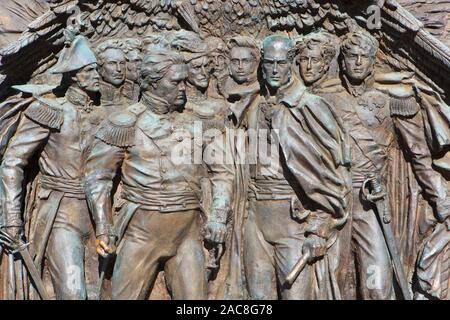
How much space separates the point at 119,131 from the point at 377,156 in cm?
201

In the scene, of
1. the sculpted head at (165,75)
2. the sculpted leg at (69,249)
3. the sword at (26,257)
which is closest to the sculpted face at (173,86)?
the sculpted head at (165,75)

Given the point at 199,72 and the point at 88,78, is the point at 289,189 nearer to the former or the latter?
the point at 199,72

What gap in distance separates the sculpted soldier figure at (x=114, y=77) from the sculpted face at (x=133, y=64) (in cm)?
3

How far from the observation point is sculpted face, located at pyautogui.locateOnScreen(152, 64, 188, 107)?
8945 millimetres

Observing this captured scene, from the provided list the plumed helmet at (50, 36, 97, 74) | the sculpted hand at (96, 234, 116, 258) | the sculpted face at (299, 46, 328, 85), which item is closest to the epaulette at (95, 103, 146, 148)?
the plumed helmet at (50, 36, 97, 74)

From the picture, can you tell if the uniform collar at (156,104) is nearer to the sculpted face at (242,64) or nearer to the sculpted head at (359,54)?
the sculpted face at (242,64)

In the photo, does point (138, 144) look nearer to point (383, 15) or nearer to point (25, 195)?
point (25, 195)

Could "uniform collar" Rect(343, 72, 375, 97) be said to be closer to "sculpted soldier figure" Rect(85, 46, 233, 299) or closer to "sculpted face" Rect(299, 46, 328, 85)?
"sculpted face" Rect(299, 46, 328, 85)

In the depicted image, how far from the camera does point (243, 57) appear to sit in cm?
923

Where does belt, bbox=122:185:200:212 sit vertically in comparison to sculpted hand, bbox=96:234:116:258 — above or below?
above

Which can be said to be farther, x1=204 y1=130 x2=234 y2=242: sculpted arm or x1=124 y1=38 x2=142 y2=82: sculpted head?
x1=124 y1=38 x2=142 y2=82: sculpted head

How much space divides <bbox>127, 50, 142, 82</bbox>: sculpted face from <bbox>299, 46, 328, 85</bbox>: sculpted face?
1.28 metres

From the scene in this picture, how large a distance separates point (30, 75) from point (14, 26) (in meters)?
0.42

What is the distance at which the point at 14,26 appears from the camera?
30.1ft
